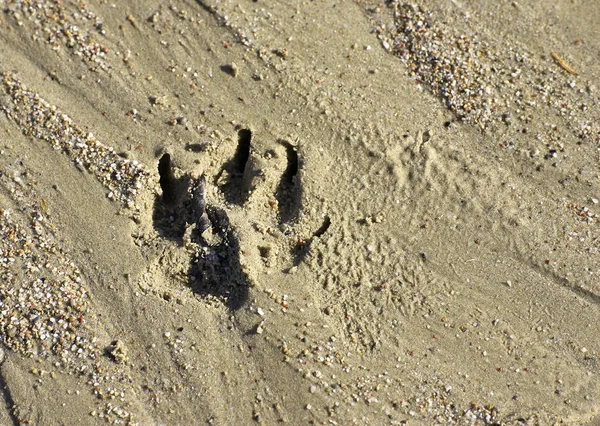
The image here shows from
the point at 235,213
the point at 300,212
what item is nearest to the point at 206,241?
the point at 235,213

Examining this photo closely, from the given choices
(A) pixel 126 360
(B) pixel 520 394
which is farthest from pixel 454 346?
(A) pixel 126 360

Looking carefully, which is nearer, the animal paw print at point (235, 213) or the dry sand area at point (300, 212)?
the dry sand area at point (300, 212)

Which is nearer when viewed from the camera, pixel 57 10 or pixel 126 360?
pixel 126 360

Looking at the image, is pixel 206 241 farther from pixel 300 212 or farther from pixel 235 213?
pixel 300 212

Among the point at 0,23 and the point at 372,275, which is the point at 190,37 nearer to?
the point at 0,23
